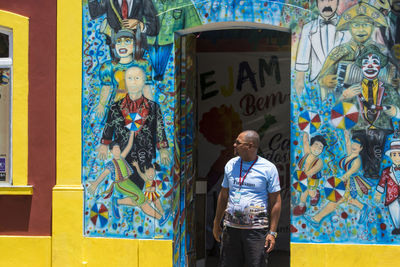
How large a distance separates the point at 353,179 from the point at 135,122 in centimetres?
275

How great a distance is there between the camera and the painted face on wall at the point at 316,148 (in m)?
8.58

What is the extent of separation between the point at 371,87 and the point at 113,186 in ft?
11.0

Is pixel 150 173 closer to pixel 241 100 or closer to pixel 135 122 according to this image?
pixel 135 122

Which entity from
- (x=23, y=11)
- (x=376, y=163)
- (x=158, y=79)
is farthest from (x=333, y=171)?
(x=23, y=11)

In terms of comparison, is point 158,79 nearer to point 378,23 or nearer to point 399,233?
point 378,23

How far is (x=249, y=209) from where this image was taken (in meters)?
7.43

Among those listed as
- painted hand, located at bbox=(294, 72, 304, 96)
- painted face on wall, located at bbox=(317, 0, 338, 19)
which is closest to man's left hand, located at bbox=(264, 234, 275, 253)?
painted hand, located at bbox=(294, 72, 304, 96)

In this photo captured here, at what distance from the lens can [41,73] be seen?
9.47 m

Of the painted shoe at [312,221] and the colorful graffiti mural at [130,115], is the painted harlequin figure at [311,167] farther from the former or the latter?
the colorful graffiti mural at [130,115]

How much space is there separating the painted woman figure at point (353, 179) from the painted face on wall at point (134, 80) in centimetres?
259

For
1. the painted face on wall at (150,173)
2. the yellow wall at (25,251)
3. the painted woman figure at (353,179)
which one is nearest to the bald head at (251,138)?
the painted woman figure at (353,179)

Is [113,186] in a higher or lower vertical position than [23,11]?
lower

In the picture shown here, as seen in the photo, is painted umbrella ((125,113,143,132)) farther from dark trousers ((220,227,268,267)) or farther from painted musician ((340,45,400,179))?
painted musician ((340,45,400,179))

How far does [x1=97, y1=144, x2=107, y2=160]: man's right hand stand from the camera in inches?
363
